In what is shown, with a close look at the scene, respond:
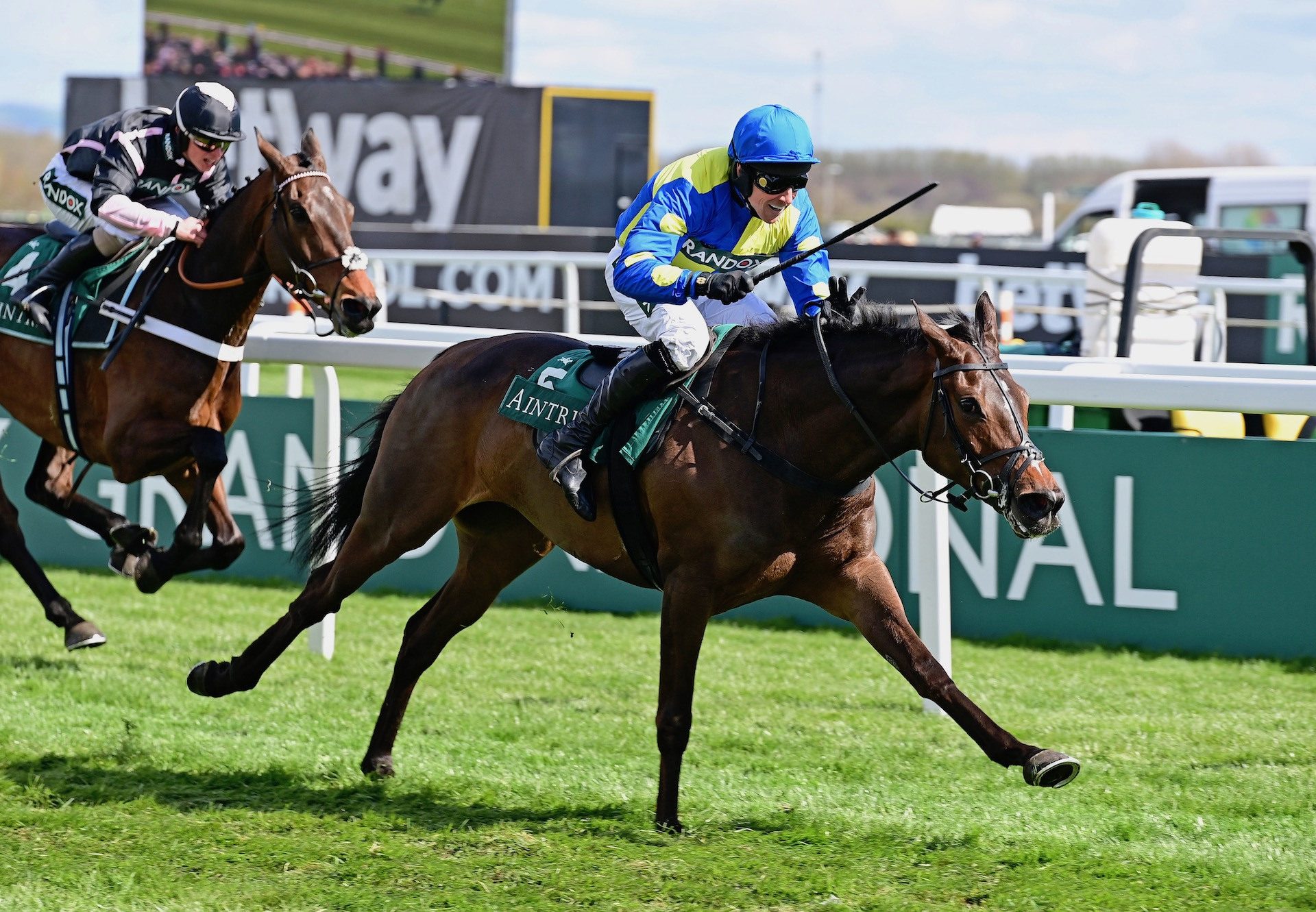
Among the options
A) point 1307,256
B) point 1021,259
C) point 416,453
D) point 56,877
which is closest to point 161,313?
point 416,453

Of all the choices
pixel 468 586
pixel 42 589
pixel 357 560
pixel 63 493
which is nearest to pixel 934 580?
pixel 468 586

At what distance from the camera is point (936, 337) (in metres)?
3.89

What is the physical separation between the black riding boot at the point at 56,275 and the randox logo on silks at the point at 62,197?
0.11m

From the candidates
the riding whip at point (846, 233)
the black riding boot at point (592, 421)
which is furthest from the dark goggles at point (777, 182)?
the black riding boot at point (592, 421)

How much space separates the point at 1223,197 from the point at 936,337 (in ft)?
49.4

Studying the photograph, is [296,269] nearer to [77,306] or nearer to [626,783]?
[77,306]

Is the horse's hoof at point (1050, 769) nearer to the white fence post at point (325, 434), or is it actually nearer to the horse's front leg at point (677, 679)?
the horse's front leg at point (677, 679)

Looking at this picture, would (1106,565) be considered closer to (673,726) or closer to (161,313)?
(673,726)

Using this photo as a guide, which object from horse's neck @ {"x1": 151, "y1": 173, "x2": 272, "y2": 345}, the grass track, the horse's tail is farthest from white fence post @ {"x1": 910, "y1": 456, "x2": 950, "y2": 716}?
horse's neck @ {"x1": 151, "y1": 173, "x2": 272, "y2": 345}

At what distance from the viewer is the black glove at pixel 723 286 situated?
4.04 m

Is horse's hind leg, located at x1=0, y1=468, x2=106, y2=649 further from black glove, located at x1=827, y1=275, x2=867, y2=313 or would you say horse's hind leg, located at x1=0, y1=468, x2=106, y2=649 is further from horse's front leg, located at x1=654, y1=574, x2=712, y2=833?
black glove, located at x1=827, y1=275, x2=867, y2=313

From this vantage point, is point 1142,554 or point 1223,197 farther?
point 1223,197

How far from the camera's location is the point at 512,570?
4.89 metres

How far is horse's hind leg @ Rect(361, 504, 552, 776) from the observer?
190 inches
